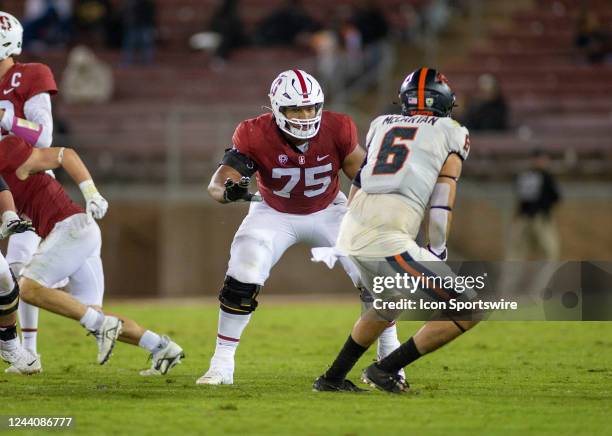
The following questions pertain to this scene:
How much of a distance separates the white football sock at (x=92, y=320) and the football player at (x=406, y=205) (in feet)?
5.29

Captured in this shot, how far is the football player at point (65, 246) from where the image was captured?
7.40 metres

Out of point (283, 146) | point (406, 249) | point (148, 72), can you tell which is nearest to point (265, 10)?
point (148, 72)

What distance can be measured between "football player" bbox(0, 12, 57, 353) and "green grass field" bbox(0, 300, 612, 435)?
1.53ft

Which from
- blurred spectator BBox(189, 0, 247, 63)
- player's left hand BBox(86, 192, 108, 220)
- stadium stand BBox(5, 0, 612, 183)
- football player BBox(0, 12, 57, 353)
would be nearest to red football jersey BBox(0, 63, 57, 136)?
football player BBox(0, 12, 57, 353)

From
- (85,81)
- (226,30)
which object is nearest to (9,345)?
(85,81)

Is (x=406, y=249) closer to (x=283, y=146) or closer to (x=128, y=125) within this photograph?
Answer: (x=283, y=146)

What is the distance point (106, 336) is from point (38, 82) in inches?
79.1

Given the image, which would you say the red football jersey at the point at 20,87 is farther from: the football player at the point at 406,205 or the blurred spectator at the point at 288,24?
the blurred spectator at the point at 288,24

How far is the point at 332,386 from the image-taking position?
7129 mm

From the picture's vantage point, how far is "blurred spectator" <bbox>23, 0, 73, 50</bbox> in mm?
19953

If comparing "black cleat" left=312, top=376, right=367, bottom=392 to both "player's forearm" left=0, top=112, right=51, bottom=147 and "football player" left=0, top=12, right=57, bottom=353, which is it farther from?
"player's forearm" left=0, top=112, right=51, bottom=147

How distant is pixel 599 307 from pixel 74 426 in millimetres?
3572

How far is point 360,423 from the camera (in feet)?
19.6

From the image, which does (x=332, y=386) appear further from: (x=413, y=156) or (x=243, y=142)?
(x=243, y=142)
